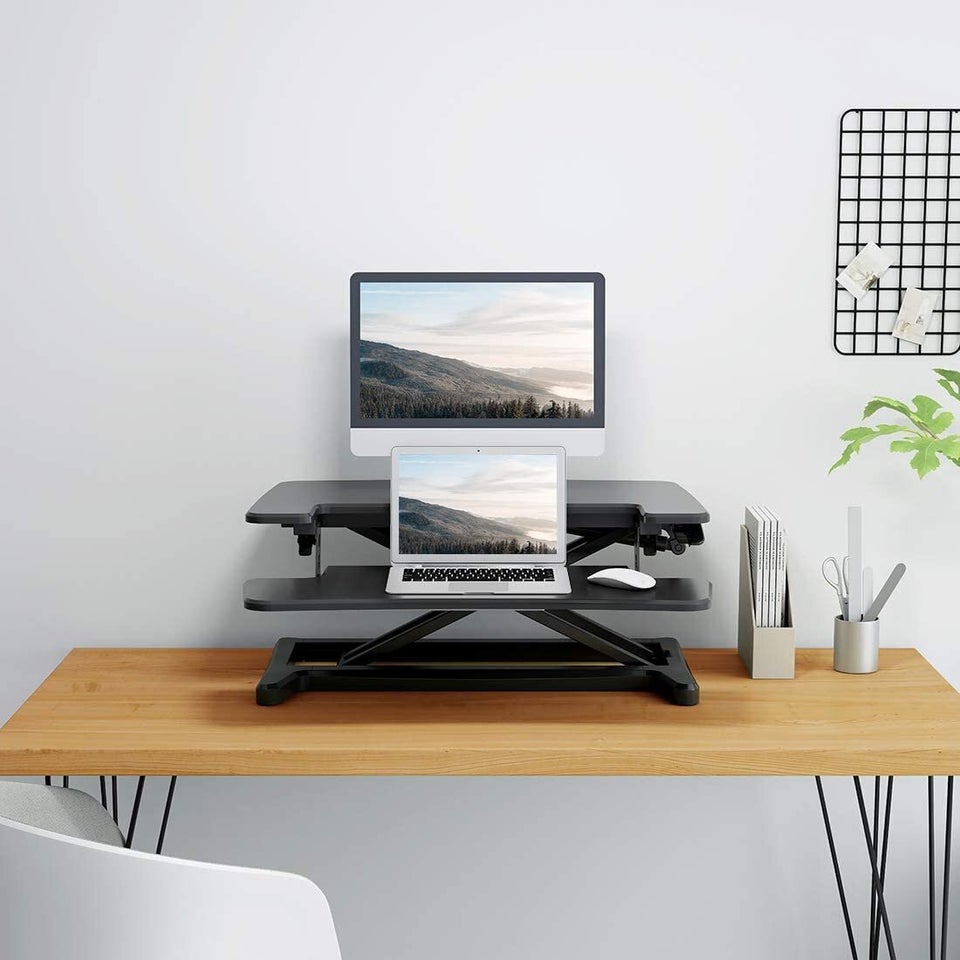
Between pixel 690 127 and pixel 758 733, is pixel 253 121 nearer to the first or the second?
pixel 690 127

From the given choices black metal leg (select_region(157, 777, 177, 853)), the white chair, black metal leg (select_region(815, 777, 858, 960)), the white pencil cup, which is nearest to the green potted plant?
the white pencil cup

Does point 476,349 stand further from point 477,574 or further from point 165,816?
point 165,816

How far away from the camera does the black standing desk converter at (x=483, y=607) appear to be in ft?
5.15

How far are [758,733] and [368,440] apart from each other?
30.1 inches

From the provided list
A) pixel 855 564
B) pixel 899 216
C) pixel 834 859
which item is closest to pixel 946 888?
pixel 834 859

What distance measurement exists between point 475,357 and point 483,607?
45cm

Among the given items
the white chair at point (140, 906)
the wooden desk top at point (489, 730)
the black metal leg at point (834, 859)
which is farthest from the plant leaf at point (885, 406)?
the white chair at point (140, 906)

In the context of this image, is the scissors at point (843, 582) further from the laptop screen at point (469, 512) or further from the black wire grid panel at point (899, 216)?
the laptop screen at point (469, 512)

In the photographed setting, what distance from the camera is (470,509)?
168 centimetres

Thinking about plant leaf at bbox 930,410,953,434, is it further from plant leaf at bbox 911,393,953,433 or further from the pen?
the pen

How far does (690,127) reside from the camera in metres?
1.92

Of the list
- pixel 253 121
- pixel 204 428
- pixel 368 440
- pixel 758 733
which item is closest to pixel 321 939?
pixel 758 733

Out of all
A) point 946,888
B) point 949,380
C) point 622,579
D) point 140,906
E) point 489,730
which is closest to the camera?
point 140,906

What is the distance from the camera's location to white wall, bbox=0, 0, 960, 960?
1902 millimetres
